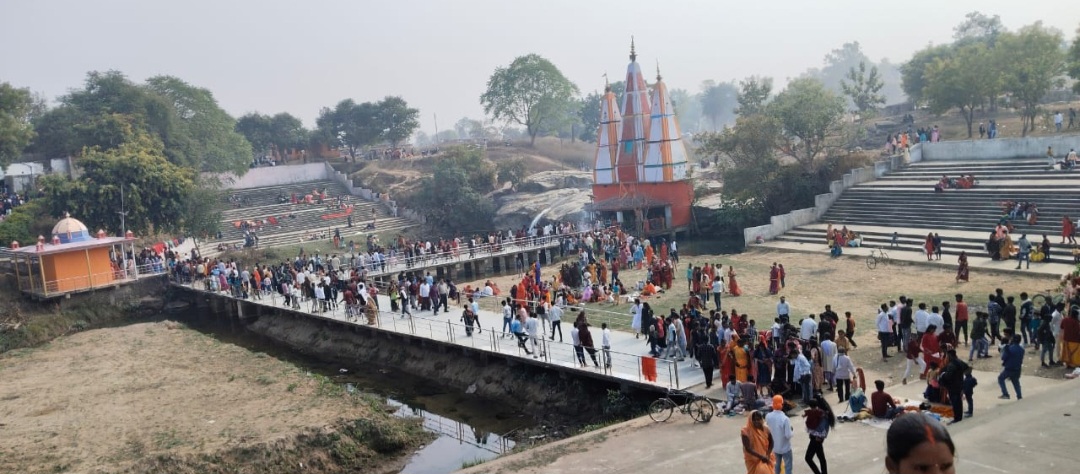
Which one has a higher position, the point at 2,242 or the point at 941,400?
the point at 2,242

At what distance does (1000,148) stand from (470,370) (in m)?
27.9

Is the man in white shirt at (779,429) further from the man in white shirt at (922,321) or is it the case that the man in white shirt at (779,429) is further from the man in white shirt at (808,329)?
the man in white shirt at (922,321)

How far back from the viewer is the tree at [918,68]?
6138 centimetres

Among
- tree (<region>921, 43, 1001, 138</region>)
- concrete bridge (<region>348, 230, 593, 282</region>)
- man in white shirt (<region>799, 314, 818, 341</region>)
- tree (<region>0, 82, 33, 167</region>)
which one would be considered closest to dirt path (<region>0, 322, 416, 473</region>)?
man in white shirt (<region>799, 314, 818, 341</region>)

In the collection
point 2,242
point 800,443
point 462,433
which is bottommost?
point 462,433

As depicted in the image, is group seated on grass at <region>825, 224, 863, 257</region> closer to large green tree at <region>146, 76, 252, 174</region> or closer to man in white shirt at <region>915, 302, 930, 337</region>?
man in white shirt at <region>915, 302, 930, 337</region>

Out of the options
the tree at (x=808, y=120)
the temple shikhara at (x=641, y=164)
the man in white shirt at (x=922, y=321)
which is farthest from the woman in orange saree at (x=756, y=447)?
the tree at (x=808, y=120)

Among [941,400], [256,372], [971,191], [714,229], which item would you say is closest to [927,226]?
[971,191]

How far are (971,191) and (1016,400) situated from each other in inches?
914

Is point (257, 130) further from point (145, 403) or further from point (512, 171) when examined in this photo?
point (145, 403)

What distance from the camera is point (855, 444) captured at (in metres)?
11.0

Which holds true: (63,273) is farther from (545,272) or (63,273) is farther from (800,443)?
(800,443)

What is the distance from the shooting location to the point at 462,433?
17.1 metres

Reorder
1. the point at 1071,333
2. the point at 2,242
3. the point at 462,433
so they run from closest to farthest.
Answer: the point at 1071,333 → the point at 462,433 → the point at 2,242
